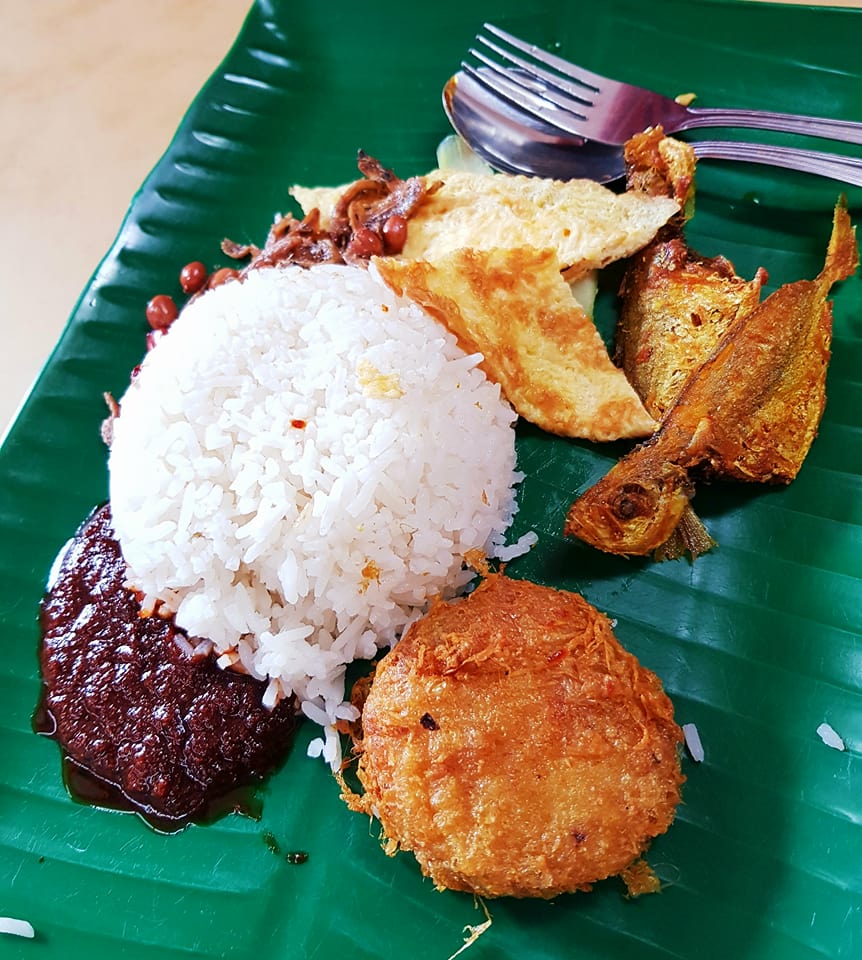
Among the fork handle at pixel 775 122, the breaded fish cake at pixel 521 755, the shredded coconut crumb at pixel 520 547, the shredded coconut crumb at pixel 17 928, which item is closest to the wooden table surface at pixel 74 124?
the shredded coconut crumb at pixel 17 928

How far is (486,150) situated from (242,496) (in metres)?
2.16

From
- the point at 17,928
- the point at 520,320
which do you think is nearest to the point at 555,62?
the point at 520,320

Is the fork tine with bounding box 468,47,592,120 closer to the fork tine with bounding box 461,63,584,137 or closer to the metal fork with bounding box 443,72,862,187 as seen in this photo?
the fork tine with bounding box 461,63,584,137

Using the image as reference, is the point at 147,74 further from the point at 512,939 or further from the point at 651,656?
the point at 512,939

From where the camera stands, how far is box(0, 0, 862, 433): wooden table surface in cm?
443

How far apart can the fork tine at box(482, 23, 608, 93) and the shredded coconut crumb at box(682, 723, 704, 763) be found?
2.89m

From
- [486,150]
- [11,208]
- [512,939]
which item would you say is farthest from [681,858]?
[11,208]

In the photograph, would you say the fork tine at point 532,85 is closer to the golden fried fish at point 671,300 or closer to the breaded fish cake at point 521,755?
the golden fried fish at point 671,300

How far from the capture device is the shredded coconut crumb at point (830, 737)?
2.42m

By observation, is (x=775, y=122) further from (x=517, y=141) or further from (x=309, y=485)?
(x=309, y=485)

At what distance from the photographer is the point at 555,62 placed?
12.9 ft

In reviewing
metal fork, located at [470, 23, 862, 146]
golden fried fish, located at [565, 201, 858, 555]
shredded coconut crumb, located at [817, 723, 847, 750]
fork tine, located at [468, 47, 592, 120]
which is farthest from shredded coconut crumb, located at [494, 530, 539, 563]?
fork tine, located at [468, 47, 592, 120]

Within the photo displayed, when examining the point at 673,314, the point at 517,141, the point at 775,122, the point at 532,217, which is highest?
the point at 775,122

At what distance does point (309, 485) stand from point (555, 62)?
2.52 meters
